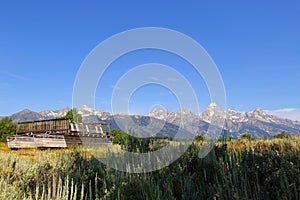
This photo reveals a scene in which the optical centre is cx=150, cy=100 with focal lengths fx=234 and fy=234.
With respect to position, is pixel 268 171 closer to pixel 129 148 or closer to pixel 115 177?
pixel 115 177

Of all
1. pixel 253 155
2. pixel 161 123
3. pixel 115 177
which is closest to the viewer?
pixel 115 177

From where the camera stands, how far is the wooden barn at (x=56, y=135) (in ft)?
62.6

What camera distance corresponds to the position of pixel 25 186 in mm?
4188

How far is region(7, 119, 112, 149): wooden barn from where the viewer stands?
19094mm

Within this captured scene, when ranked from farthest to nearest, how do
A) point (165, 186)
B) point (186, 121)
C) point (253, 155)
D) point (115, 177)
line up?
point (186, 121)
point (253, 155)
point (115, 177)
point (165, 186)

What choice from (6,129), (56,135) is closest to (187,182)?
(56,135)

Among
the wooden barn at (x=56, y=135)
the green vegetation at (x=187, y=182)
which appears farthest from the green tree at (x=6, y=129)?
the green vegetation at (x=187, y=182)

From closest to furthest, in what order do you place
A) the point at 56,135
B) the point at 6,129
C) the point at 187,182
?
1. the point at 187,182
2. the point at 56,135
3. the point at 6,129

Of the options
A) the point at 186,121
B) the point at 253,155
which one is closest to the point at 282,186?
the point at 253,155

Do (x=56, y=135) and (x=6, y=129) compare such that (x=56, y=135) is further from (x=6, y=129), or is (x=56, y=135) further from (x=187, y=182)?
(x=6, y=129)

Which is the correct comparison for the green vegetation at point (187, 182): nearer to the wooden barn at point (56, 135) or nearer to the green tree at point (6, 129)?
the wooden barn at point (56, 135)

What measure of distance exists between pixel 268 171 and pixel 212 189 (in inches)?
45.8

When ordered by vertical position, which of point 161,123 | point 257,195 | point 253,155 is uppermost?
point 161,123

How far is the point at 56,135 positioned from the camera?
23359 millimetres
